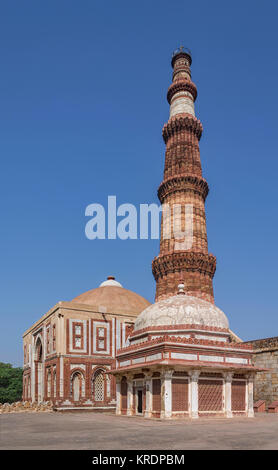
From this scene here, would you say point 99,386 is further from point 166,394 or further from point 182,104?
point 182,104

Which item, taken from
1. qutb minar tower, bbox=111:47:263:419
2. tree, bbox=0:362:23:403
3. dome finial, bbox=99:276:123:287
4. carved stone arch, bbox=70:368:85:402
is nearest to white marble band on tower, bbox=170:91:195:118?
qutb minar tower, bbox=111:47:263:419

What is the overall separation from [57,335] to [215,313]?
16.1 meters

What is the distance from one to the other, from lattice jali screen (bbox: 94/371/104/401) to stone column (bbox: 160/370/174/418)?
18.3 meters

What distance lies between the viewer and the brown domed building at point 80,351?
123ft

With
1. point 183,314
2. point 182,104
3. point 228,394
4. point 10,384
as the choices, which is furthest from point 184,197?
point 10,384

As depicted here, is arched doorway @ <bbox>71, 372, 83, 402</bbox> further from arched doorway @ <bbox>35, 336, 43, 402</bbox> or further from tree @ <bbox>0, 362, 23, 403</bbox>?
tree @ <bbox>0, 362, 23, 403</bbox>

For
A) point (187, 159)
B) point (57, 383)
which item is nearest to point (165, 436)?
point (57, 383)

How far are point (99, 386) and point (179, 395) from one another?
18.6 metres

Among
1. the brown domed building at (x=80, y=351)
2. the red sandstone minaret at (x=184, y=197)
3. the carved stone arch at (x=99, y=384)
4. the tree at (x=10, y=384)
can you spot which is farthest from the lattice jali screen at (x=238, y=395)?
the tree at (x=10, y=384)

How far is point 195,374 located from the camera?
23.5 metres

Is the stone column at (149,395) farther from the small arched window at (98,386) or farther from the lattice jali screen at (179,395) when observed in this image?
the small arched window at (98,386)

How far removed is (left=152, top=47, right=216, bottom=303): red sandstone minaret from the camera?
1620 inches

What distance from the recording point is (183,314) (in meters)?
27.3
